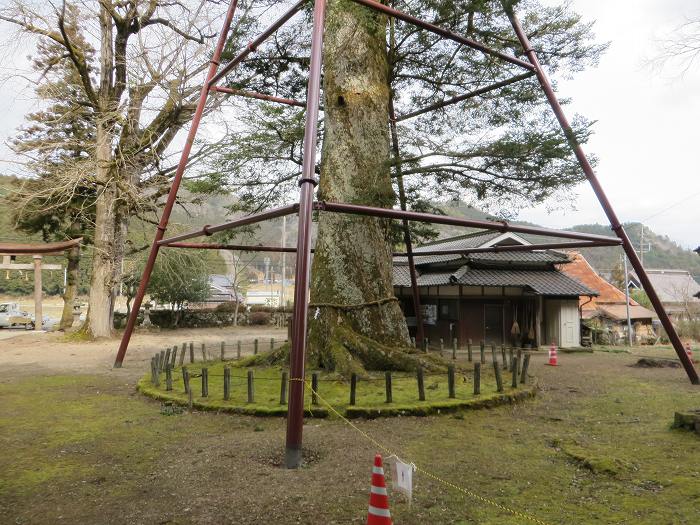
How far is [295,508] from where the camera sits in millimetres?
3348

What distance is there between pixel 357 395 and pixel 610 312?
2580 centimetres

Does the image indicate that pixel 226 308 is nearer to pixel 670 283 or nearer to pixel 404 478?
pixel 404 478

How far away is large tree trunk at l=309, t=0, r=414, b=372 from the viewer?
800 centimetres

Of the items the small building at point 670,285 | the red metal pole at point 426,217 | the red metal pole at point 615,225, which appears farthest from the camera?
the small building at point 670,285

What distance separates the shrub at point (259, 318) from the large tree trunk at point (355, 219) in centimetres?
2268

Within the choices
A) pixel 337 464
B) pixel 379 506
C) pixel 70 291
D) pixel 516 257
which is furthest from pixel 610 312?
pixel 379 506

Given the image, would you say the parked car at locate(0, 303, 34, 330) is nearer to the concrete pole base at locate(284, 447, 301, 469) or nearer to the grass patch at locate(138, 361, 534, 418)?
the grass patch at locate(138, 361, 534, 418)

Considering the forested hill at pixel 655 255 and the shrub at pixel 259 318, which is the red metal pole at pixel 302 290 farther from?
the forested hill at pixel 655 255

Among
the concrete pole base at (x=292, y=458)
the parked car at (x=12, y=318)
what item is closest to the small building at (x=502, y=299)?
the concrete pole base at (x=292, y=458)

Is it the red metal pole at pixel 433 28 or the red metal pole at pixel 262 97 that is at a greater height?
the red metal pole at pixel 262 97

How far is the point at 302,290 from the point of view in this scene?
14.1 feet

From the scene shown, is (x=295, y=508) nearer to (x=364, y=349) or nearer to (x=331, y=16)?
(x=364, y=349)

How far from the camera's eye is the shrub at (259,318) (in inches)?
1220

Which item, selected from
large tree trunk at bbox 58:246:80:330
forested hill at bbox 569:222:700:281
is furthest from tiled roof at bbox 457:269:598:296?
forested hill at bbox 569:222:700:281
